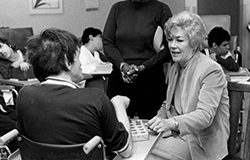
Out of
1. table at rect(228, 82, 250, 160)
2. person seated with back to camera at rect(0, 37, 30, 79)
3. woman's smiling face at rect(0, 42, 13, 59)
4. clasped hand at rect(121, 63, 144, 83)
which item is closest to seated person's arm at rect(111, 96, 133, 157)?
table at rect(228, 82, 250, 160)

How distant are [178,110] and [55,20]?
4.00m

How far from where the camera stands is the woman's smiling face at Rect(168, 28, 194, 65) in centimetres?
206

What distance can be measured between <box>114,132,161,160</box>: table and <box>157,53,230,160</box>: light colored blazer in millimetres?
217

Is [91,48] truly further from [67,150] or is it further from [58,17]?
[67,150]

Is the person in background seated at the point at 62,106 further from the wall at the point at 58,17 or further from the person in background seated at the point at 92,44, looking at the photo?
the wall at the point at 58,17

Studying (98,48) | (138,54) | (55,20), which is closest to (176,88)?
(138,54)

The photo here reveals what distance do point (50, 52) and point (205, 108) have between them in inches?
31.8

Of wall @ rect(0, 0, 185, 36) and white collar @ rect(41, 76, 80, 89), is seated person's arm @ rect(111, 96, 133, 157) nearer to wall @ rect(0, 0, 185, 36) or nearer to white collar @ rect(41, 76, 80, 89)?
white collar @ rect(41, 76, 80, 89)

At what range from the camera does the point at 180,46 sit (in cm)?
207

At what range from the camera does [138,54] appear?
266 centimetres

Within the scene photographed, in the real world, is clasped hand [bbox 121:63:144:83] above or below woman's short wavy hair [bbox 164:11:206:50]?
below

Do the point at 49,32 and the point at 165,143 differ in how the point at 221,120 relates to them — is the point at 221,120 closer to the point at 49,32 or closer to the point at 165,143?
the point at 165,143

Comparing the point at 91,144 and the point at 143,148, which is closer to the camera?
the point at 91,144

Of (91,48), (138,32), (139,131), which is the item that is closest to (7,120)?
(138,32)
